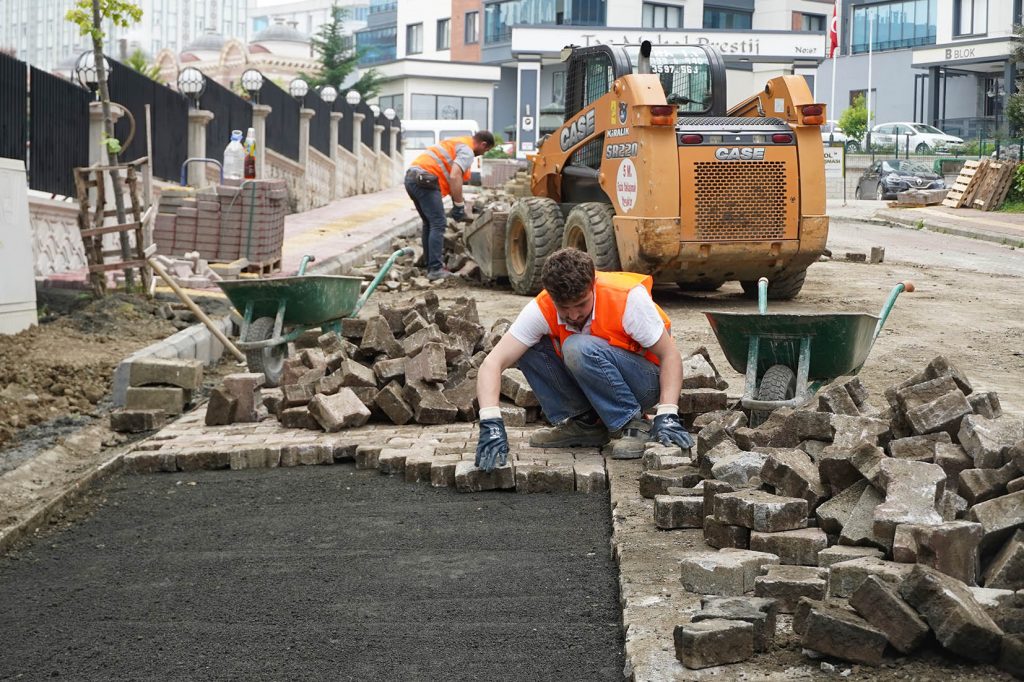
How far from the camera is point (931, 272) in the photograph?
15516 millimetres

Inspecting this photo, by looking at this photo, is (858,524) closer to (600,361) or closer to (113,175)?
(600,361)

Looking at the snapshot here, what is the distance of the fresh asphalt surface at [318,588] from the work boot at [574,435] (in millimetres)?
734

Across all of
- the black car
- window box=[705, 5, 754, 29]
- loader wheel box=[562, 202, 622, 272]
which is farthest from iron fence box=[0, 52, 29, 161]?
window box=[705, 5, 754, 29]

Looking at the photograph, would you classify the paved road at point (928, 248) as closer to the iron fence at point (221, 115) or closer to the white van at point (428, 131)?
the iron fence at point (221, 115)

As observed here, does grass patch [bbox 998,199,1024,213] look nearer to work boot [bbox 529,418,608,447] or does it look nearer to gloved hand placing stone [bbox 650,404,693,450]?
work boot [bbox 529,418,608,447]

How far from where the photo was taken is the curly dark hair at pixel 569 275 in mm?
5562

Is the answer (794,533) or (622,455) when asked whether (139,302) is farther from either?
(794,533)

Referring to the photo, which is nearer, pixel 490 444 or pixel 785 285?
pixel 490 444

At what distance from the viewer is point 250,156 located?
71.5 feet

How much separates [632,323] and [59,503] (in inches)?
107

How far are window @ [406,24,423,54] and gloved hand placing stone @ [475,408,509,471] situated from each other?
239 ft

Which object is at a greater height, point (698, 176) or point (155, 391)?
point (698, 176)

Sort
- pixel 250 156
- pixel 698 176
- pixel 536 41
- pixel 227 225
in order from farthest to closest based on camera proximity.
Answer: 1. pixel 536 41
2. pixel 250 156
3. pixel 227 225
4. pixel 698 176

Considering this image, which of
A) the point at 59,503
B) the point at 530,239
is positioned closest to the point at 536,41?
the point at 530,239
